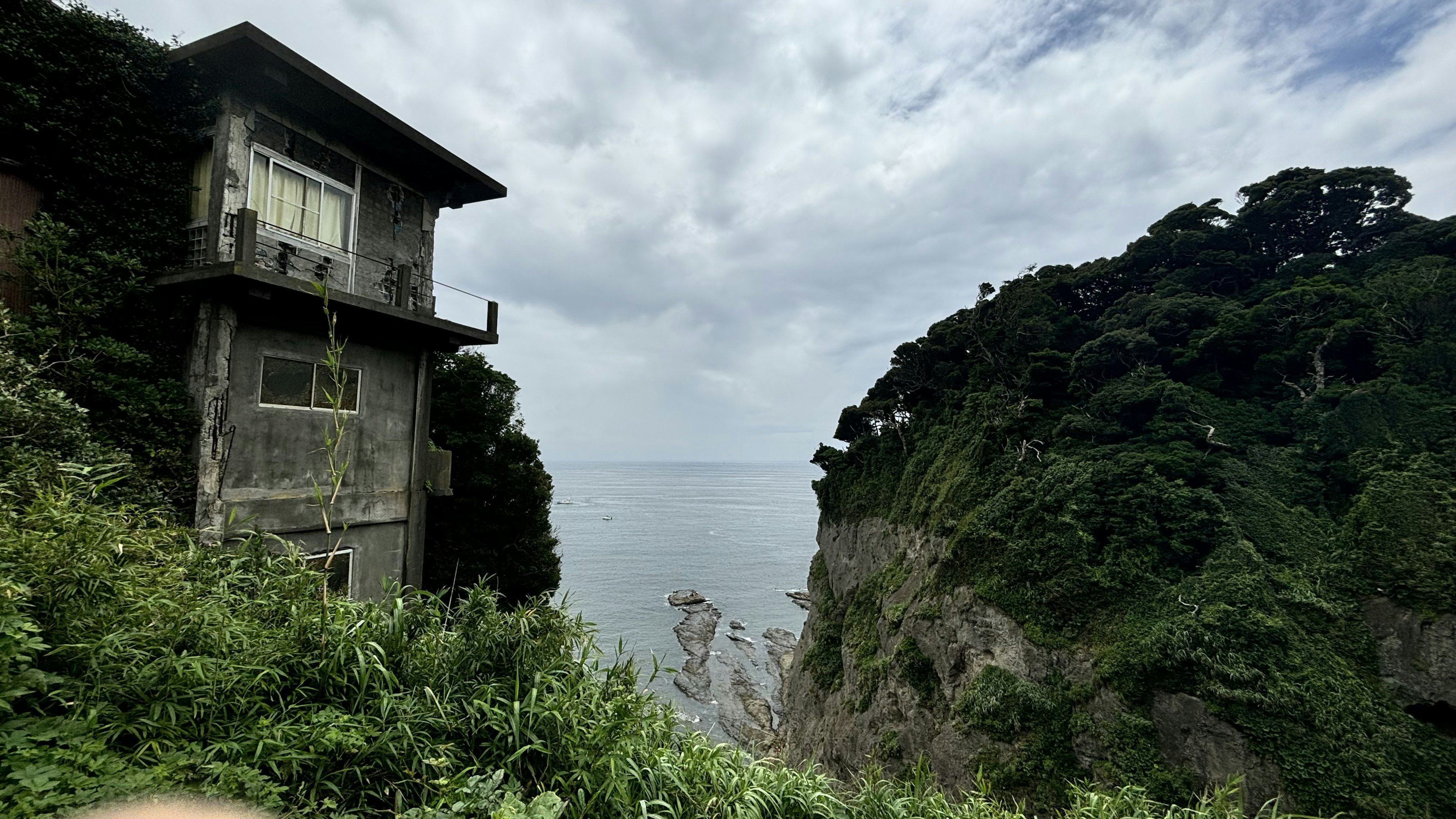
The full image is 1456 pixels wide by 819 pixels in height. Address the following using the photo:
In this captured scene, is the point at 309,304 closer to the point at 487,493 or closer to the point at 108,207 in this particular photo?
the point at 108,207

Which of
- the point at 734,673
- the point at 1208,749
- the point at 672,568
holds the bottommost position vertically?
the point at 734,673

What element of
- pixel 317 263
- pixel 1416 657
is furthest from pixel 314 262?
pixel 1416 657

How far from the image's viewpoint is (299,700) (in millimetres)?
3672

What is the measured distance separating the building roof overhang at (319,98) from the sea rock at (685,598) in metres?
36.7

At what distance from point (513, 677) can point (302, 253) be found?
7.69 m

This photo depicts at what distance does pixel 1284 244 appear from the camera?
69.6 feet

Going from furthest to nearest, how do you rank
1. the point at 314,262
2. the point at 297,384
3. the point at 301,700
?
1. the point at 314,262
2. the point at 297,384
3. the point at 301,700

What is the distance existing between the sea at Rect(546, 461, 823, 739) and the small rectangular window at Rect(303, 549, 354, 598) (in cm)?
371

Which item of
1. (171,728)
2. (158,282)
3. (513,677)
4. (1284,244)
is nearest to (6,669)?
(171,728)

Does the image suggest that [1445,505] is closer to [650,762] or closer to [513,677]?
[650,762]

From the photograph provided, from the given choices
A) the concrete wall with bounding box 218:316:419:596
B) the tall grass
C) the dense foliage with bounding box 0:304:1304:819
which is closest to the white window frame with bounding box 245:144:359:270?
the concrete wall with bounding box 218:316:419:596

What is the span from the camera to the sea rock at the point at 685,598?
4247 centimetres

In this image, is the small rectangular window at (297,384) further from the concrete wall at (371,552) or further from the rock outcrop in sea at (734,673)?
the rock outcrop in sea at (734,673)

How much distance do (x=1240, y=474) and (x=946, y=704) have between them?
906 cm
